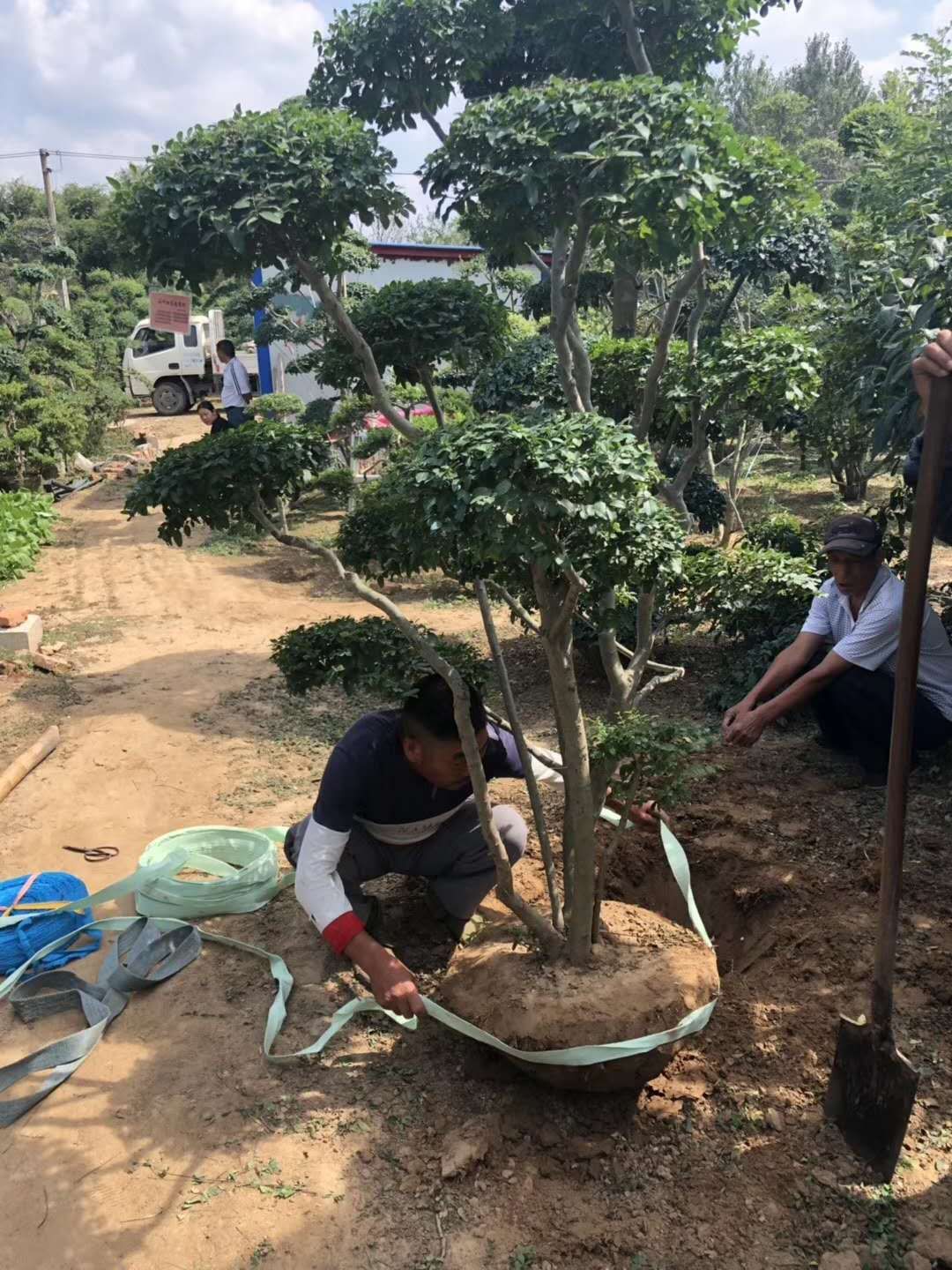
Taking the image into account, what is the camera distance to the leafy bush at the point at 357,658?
2.85 metres

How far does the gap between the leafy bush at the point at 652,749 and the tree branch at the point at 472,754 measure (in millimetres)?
324

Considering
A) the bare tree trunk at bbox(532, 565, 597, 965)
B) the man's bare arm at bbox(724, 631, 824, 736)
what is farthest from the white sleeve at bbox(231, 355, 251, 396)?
the bare tree trunk at bbox(532, 565, 597, 965)

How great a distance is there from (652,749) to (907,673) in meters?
0.62

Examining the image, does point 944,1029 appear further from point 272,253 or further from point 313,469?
point 272,253

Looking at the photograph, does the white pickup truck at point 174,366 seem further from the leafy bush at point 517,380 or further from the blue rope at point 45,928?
the blue rope at point 45,928

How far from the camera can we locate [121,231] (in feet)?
9.09

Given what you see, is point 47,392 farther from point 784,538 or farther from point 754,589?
point 754,589

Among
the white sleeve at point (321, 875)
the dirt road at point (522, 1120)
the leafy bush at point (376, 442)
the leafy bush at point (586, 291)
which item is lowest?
the dirt road at point (522, 1120)

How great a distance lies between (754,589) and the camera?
4.83 metres

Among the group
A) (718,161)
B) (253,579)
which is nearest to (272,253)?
(718,161)

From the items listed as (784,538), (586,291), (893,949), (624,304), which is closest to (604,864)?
(893,949)

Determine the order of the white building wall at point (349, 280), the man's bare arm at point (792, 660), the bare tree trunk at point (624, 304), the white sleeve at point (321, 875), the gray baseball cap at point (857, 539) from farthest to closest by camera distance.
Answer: the white building wall at point (349, 280), the bare tree trunk at point (624, 304), the man's bare arm at point (792, 660), the gray baseball cap at point (857, 539), the white sleeve at point (321, 875)

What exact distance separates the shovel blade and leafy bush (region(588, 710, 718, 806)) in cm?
66

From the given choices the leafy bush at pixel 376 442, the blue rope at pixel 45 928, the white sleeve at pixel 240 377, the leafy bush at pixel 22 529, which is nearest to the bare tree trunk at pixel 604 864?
the blue rope at pixel 45 928
